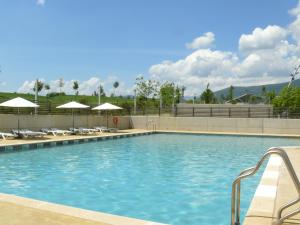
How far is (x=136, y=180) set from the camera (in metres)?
9.65

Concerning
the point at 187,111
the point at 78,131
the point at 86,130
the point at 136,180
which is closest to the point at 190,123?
the point at 86,130

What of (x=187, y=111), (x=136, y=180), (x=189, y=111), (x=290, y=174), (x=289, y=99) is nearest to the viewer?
(x=290, y=174)

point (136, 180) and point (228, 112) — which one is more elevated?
point (228, 112)

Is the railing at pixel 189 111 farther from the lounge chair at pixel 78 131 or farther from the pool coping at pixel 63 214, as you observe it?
the pool coping at pixel 63 214

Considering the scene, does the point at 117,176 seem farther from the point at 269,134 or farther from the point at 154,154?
the point at 269,134

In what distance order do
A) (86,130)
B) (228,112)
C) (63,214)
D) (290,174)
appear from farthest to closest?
1. (228,112)
2. (86,130)
3. (63,214)
4. (290,174)

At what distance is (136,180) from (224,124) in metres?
17.7

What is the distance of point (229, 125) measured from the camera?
26.3 meters

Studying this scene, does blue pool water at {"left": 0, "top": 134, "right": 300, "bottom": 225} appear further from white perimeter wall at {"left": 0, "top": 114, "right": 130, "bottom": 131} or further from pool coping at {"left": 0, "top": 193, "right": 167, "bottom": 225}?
white perimeter wall at {"left": 0, "top": 114, "right": 130, "bottom": 131}

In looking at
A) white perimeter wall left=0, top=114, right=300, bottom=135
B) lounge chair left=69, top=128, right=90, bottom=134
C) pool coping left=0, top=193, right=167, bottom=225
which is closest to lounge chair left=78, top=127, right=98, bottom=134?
lounge chair left=69, top=128, right=90, bottom=134

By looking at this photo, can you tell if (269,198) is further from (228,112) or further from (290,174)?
(228,112)

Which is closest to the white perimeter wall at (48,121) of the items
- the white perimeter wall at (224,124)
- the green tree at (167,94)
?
the white perimeter wall at (224,124)

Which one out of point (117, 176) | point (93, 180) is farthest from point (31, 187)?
point (117, 176)

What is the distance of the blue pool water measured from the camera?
278 inches
